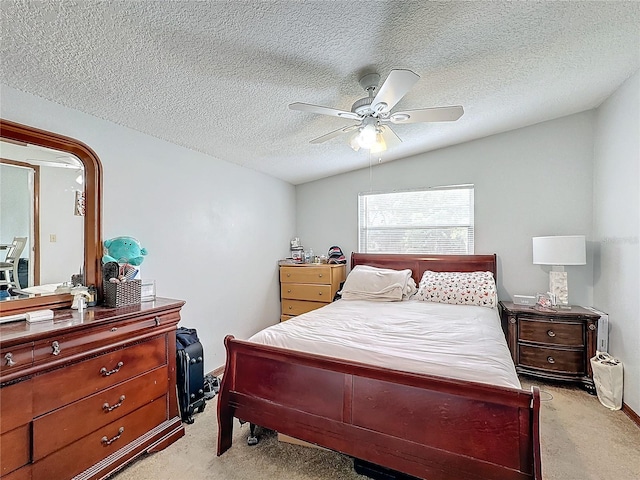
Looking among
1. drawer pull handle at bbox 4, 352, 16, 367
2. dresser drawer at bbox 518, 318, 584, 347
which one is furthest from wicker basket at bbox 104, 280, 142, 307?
dresser drawer at bbox 518, 318, 584, 347

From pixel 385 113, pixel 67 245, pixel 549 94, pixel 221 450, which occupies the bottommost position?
pixel 221 450

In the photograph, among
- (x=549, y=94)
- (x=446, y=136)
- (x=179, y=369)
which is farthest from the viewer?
(x=446, y=136)

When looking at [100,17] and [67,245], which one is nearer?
[100,17]

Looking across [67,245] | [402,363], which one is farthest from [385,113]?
[67,245]

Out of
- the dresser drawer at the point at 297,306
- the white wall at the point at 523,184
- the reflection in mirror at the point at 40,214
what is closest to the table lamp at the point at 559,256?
the white wall at the point at 523,184

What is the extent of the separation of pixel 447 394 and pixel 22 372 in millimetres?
1910

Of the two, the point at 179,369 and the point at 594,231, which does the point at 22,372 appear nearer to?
the point at 179,369

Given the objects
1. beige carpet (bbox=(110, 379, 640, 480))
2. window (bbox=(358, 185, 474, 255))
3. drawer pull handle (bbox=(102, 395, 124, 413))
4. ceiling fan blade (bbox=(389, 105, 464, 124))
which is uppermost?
ceiling fan blade (bbox=(389, 105, 464, 124))

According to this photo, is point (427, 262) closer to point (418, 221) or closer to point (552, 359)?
point (418, 221)

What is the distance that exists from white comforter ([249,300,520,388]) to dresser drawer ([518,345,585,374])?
587 millimetres

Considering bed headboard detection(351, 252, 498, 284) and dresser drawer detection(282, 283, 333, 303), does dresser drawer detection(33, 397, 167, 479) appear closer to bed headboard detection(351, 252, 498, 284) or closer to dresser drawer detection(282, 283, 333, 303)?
dresser drawer detection(282, 283, 333, 303)

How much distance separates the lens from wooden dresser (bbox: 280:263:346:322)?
13.1ft

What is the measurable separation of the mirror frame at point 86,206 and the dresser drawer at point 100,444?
77cm

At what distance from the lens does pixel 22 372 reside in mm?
1427
